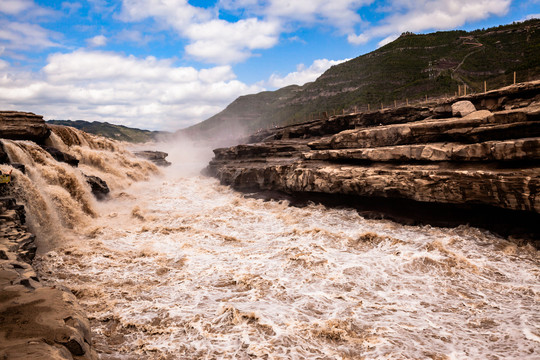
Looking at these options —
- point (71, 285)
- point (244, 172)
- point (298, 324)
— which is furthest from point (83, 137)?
point (298, 324)

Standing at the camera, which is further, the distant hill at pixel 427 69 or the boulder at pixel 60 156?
the distant hill at pixel 427 69

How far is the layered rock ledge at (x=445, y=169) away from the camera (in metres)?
7.49

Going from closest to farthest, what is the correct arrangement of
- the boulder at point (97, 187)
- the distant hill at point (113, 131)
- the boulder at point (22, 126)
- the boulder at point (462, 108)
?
the boulder at point (22, 126) → the boulder at point (462, 108) → the boulder at point (97, 187) → the distant hill at point (113, 131)

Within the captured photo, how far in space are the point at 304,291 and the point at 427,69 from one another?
55715 mm

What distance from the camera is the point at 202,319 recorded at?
199 inches

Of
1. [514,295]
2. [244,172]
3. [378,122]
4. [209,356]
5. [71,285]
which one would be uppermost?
[378,122]

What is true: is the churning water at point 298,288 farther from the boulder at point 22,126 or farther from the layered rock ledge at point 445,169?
the boulder at point 22,126

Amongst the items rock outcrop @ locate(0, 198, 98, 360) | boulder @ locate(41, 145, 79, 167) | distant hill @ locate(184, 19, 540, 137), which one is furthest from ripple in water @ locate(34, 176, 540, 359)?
distant hill @ locate(184, 19, 540, 137)

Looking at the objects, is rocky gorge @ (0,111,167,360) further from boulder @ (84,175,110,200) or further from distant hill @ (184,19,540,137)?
distant hill @ (184,19,540,137)

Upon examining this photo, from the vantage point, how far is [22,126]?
13.4 meters

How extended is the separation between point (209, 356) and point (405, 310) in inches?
136

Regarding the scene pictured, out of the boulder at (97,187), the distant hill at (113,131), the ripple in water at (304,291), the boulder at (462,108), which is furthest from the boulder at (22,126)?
the distant hill at (113,131)

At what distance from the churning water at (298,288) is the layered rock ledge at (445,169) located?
0.85 metres

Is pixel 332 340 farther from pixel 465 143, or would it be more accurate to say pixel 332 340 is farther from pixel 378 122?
pixel 378 122
